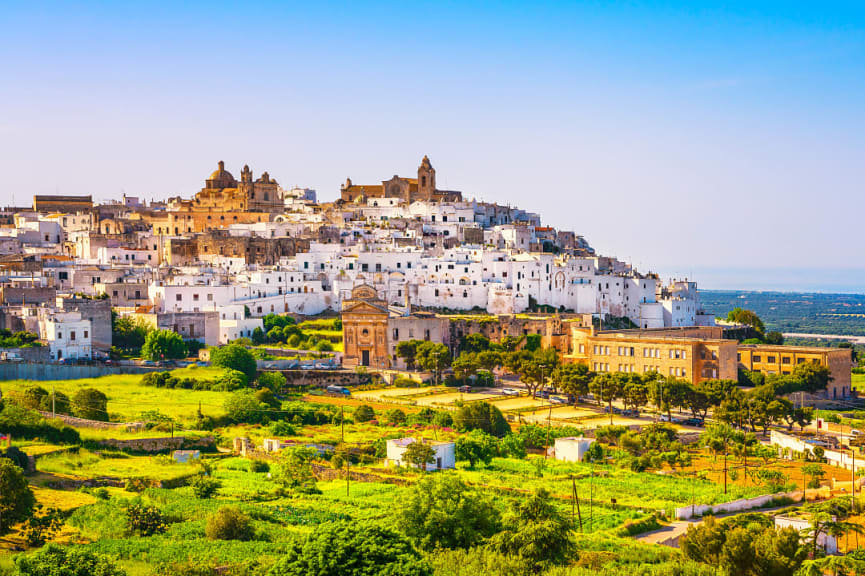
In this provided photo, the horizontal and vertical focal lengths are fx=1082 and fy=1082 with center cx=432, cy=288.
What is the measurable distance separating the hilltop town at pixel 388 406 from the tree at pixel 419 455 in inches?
4.2

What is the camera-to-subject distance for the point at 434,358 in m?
56.3

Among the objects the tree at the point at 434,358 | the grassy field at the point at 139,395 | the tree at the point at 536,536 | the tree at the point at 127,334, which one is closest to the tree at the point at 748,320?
the tree at the point at 434,358

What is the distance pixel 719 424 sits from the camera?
4431cm

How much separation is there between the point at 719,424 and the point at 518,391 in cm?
1290

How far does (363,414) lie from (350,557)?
79.5 feet

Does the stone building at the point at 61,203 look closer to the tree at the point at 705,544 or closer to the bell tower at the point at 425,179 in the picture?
A: the bell tower at the point at 425,179

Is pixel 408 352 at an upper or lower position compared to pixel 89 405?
upper

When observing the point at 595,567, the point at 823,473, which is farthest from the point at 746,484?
the point at 595,567

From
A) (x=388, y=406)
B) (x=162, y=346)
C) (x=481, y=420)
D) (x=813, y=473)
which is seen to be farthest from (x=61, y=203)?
(x=813, y=473)

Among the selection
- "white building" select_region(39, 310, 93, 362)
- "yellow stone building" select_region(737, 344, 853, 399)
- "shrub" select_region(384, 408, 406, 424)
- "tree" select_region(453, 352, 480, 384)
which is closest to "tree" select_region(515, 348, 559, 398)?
"tree" select_region(453, 352, 480, 384)

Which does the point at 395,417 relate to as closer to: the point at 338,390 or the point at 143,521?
the point at 338,390

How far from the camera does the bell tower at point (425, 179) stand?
307 ft

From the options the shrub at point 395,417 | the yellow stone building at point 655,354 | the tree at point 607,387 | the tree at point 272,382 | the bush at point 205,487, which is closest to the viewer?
the bush at point 205,487

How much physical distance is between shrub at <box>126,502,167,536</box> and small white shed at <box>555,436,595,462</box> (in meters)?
16.3
